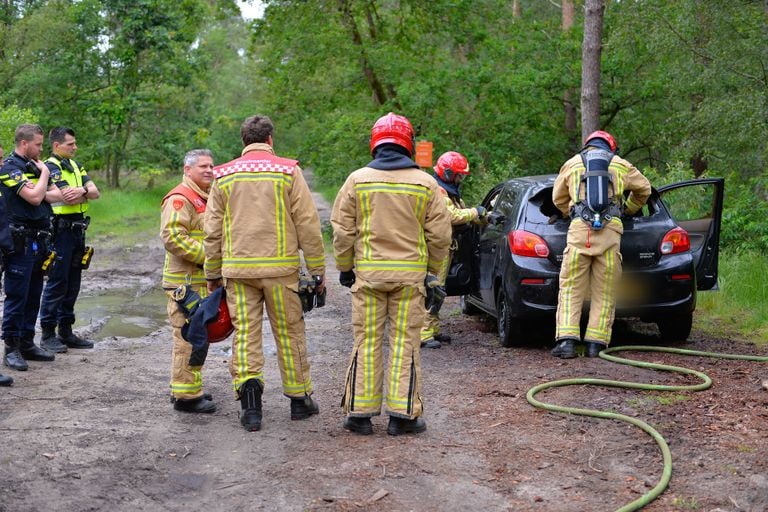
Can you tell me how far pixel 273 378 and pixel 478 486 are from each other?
313 cm

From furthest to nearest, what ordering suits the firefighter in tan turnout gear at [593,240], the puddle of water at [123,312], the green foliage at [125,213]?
the green foliage at [125,213] < the puddle of water at [123,312] < the firefighter in tan turnout gear at [593,240]

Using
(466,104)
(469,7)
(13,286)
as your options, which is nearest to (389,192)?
(13,286)

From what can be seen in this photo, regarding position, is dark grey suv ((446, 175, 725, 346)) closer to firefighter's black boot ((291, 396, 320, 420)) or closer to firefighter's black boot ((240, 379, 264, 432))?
firefighter's black boot ((291, 396, 320, 420))

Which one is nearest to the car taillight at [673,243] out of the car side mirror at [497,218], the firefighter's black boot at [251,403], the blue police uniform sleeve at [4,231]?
the car side mirror at [497,218]

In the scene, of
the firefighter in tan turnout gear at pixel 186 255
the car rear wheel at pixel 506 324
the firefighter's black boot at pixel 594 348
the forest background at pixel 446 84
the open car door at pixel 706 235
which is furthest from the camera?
the forest background at pixel 446 84

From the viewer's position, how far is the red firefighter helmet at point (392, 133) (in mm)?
5680

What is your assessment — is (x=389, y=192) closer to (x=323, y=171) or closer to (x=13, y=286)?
(x=13, y=286)

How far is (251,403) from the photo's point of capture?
19.2ft

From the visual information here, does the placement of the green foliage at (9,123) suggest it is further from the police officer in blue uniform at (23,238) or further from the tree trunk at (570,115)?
the police officer in blue uniform at (23,238)

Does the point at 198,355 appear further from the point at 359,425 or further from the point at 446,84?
the point at 446,84

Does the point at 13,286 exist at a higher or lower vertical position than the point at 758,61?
lower

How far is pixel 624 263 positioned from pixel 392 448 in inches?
138

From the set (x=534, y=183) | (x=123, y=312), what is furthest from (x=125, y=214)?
(x=534, y=183)

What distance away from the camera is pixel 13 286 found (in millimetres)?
7574
